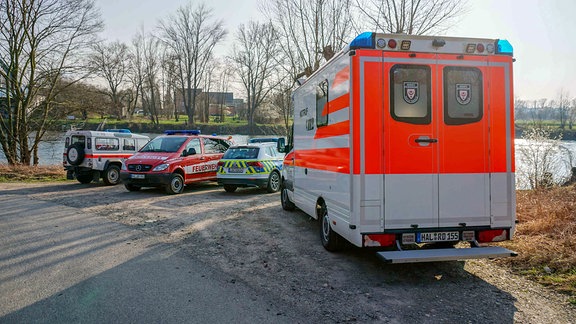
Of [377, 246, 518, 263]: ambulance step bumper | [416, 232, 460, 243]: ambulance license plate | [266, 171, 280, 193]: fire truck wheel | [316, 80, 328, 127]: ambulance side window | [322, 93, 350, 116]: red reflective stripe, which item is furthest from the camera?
[266, 171, 280, 193]: fire truck wheel

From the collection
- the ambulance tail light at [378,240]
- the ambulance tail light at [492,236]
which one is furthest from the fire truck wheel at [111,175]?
the ambulance tail light at [492,236]

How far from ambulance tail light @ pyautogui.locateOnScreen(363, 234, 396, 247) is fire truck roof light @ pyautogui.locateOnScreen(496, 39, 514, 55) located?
2.62 metres

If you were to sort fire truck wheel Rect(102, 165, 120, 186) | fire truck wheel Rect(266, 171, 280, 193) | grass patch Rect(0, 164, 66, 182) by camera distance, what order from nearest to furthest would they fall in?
1. fire truck wheel Rect(266, 171, 280, 193)
2. fire truck wheel Rect(102, 165, 120, 186)
3. grass patch Rect(0, 164, 66, 182)

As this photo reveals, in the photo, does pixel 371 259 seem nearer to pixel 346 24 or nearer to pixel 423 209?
pixel 423 209

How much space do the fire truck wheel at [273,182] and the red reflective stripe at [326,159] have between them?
518cm

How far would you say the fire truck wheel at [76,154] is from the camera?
569 inches

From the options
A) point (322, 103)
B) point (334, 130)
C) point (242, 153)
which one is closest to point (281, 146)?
point (242, 153)

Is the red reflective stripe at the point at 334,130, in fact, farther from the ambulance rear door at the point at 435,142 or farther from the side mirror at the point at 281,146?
the side mirror at the point at 281,146

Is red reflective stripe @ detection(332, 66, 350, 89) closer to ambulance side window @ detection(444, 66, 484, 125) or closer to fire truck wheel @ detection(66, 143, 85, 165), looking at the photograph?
ambulance side window @ detection(444, 66, 484, 125)

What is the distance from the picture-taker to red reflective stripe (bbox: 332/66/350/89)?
4.95 m

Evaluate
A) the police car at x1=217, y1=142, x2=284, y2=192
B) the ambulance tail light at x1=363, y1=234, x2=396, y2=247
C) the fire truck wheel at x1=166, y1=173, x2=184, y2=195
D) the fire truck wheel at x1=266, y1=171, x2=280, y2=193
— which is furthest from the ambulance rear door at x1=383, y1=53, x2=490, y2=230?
the fire truck wheel at x1=166, y1=173, x2=184, y2=195

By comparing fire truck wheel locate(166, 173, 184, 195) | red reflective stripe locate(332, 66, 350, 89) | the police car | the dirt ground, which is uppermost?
red reflective stripe locate(332, 66, 350, 89)

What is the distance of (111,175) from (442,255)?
44.5 ft

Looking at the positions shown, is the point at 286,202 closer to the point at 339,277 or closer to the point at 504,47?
the point at 339,277
